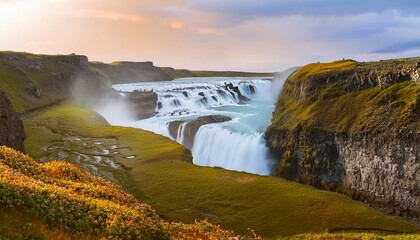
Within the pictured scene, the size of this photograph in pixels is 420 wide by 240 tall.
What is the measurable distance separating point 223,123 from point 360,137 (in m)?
31.2

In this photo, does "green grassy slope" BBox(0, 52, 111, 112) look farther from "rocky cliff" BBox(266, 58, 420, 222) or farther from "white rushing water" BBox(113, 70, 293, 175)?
"rocky cliff" BBox(266, 58, 420, 222)

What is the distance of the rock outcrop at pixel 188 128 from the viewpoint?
222ft

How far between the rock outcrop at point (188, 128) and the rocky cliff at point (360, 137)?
14.9m

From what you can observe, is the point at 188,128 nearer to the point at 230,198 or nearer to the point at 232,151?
the point at 232,151

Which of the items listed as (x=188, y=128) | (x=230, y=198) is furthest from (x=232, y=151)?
(x=230, y=198)

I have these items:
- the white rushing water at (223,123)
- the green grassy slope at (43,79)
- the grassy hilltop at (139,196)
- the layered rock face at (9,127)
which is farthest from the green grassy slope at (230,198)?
the green grassy slope at (43,79)

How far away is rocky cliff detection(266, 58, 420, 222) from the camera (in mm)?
38188

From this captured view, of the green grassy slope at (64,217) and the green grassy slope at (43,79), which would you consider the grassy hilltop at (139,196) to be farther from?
the green grassy slope at (43,79)

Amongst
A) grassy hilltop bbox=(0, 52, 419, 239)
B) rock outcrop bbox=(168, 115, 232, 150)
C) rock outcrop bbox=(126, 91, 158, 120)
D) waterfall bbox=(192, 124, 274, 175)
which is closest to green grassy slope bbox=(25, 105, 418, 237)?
grassy hilltop bbox=(0, 52, 419, 239)

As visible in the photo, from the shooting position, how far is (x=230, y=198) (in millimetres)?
31047

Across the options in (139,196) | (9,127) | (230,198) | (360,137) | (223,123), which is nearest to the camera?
(230,198)

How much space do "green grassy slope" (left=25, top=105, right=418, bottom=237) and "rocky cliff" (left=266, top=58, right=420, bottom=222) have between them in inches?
394

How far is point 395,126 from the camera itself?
40219mm

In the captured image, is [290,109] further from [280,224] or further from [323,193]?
[280,224]
